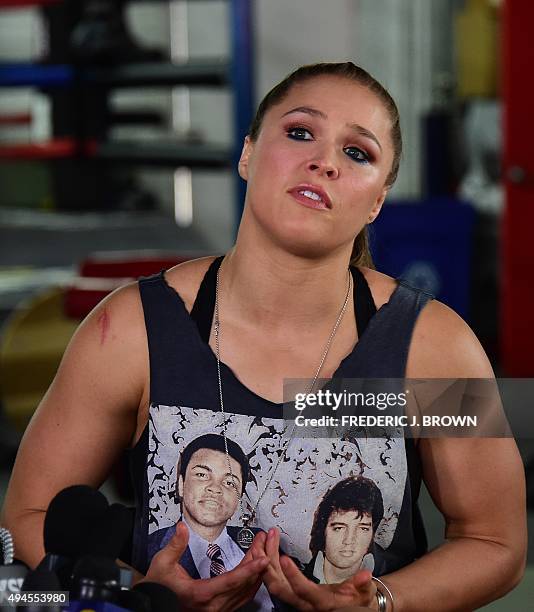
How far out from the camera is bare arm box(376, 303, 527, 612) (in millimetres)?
1181

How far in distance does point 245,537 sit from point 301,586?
0.18 m

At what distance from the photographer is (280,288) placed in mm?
1273

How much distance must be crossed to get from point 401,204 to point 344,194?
3222mm

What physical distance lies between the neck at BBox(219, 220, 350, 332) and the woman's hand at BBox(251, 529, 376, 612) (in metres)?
0.32

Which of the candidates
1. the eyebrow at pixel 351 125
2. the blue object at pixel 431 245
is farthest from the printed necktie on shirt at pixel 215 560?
the blue object at pixel 431 245

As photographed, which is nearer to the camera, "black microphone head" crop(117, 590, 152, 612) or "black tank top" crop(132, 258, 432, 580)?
"black microphone head" crop(117, 590, 152, 612)

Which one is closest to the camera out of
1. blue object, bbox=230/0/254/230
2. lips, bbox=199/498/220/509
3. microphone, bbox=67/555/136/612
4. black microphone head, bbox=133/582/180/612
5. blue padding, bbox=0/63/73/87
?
microphone, bbox=67/555/136/612

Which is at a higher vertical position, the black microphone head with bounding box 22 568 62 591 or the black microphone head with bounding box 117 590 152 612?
the black microphone head with bounding box 22 568 62 591

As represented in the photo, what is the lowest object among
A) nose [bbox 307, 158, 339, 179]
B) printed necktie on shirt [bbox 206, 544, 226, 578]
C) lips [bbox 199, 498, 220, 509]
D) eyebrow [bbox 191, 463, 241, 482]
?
printed necktie on shirt [bbox 206, 544, 226, 578]

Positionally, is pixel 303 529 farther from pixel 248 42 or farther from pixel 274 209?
pixel 248 42

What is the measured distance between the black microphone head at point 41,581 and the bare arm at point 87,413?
42cm

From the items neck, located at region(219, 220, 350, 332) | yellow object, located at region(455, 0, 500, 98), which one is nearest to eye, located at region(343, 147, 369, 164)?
neck, located at region(219, 220, 350, 332)

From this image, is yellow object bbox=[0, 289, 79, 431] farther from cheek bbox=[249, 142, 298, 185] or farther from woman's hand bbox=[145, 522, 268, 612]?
woman's hand bbox=[145, 522, 268, 612]

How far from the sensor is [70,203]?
293 inches
